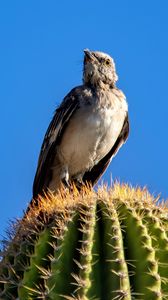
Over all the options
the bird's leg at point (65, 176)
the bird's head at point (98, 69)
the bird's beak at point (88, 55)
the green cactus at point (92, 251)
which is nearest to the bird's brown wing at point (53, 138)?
the bird's leg at point (65, 176)

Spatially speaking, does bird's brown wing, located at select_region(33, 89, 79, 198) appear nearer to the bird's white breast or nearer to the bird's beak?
the bird's white breast

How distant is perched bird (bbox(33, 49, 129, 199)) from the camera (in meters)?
9.91

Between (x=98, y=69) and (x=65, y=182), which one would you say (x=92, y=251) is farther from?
(x=98, y=69)

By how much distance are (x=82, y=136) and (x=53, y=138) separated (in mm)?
454

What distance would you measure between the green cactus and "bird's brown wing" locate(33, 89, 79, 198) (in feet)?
16.5

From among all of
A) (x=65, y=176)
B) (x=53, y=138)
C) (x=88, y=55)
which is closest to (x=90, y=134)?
(x=53, y=138)

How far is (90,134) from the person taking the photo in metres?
9.91

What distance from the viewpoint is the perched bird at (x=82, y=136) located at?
32.5 ft

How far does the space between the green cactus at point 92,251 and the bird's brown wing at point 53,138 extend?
5018 millimetres

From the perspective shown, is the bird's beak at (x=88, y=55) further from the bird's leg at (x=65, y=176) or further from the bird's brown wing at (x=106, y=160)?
the bird's leg at (x=65, y=176)

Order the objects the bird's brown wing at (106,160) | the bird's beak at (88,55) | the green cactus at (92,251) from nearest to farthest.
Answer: the green cactus at (92,251), the bird's brown wing at (106,160), the bird's beak at (88,55)

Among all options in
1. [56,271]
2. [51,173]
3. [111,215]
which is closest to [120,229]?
[111,215]

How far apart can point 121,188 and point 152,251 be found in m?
0.86

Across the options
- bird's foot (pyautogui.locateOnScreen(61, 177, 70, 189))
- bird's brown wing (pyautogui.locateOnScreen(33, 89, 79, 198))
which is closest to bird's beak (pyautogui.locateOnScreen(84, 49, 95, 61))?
bird's brown wing (pyautogui.locateOnScreen(33, 89, 79, 198))
